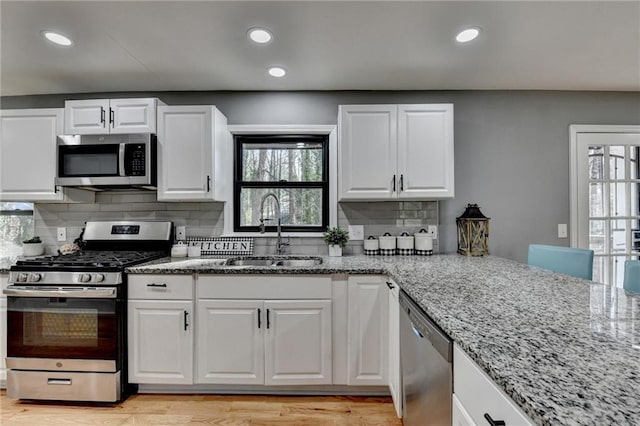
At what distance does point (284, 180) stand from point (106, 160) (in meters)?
1.38

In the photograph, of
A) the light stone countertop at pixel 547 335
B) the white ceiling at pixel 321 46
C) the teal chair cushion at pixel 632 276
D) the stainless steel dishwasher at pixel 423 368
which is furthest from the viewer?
the white ceiling at pixel 321 46

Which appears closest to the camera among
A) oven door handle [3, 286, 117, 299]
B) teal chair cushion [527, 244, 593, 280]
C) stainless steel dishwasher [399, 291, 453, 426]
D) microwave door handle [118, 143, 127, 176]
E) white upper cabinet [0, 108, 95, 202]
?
stainless steel dishwasher [399, 291, 453, 426]

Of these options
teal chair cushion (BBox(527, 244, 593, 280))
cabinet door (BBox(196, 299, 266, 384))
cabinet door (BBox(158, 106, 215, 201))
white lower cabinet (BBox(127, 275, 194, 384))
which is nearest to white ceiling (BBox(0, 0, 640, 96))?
cabinet door (BBox(158, 106, 215, 201))

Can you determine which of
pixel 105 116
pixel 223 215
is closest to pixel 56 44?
pixel 105 116

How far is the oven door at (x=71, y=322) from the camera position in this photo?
1953 millimetres

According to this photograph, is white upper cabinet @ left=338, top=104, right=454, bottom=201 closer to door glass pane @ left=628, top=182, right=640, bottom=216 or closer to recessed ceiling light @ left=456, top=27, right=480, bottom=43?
recessed ceiling light @ left=456, top=27, right=480, bottom=43

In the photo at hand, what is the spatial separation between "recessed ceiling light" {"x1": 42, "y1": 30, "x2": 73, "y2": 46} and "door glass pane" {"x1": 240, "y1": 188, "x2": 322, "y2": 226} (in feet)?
4.90

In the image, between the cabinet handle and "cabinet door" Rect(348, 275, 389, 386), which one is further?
"cabinet door" Rect(348, 275, 389, 386)

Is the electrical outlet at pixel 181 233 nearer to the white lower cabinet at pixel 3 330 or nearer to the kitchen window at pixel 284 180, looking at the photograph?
the kitchen window at pixel 284 180

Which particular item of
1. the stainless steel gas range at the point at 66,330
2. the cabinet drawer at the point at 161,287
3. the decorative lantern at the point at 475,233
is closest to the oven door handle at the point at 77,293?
the stainless steel gas range at the point at 66,330

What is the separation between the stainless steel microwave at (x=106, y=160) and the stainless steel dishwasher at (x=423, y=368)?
2.06m

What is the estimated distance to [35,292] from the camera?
196cm

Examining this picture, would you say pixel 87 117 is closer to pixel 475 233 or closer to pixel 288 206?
pixel 288 206

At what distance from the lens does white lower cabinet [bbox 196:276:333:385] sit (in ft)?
6.60
